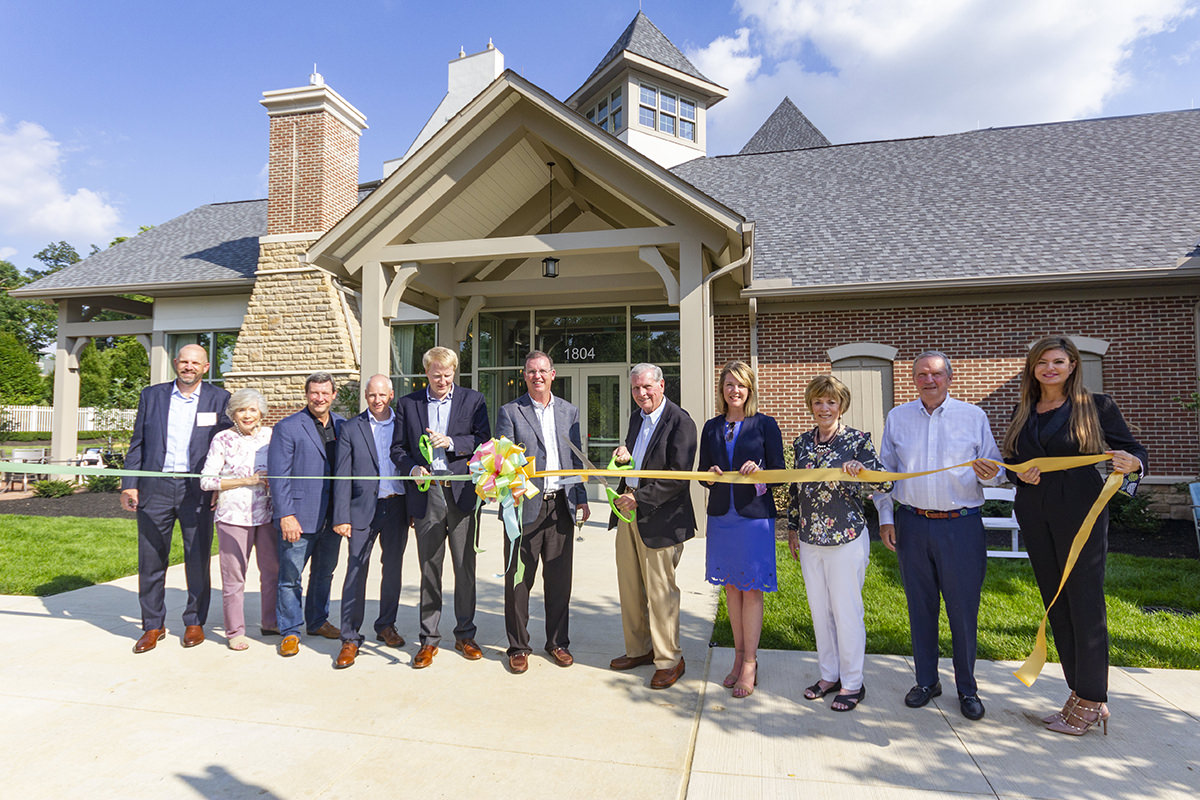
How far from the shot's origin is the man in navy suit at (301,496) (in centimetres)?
422

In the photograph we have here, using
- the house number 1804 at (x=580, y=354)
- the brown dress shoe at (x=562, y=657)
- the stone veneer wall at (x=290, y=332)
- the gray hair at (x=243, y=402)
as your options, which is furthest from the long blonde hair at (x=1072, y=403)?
the stone veneer wall at (x=290, y=332)

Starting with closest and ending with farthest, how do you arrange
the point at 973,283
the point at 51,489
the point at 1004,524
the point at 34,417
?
the point at 1004,524, the point at 973,283, the point at 51,489, the point at 34,417

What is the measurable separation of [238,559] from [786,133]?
21.8m

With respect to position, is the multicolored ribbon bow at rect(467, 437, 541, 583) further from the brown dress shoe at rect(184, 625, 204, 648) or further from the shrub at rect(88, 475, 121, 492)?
the shrub at rect(88, 475, 121, 492)

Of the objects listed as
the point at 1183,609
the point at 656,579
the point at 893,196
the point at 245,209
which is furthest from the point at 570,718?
the point at 245,209

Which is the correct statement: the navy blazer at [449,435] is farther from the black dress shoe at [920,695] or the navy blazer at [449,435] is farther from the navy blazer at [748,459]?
the black dress shoe at [920,695]

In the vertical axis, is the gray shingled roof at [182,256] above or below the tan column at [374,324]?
above

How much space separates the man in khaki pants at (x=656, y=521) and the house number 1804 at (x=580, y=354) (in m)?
8.12

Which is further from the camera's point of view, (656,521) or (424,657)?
(424,657)

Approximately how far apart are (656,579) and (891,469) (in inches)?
57.0

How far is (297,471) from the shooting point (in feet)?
14.1

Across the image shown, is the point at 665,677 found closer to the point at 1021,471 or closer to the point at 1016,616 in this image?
the point at 1021,471

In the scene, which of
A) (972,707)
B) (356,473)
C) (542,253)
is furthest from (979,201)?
(356,473)

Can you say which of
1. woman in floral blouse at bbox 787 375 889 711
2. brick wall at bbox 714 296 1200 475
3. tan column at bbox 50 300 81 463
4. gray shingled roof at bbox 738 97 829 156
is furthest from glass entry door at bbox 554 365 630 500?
gray shingled roof at bbox 738 97 829 156
